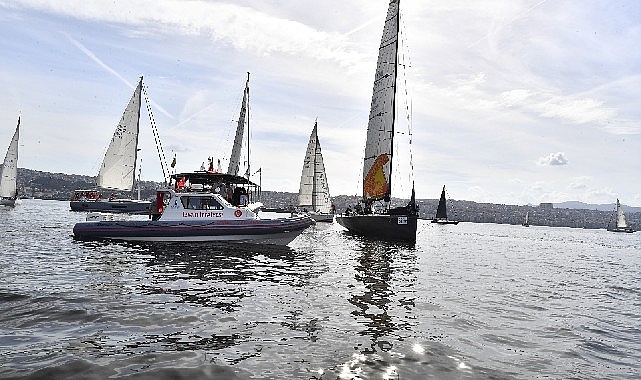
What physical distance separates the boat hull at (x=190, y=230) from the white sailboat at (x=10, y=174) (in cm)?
6784

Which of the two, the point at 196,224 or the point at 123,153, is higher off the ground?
the point at 123,153

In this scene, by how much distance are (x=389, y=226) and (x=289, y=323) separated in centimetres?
2730

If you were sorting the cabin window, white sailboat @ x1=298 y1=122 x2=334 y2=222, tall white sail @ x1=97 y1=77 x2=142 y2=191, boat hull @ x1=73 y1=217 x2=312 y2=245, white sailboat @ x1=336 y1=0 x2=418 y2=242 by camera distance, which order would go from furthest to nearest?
white sailboat @ x1=298 y1=122 x2=334 y2=222, tall white sail @ x1=97 y1=77 x2=142 y2=191, white sailboat @ x1=336 y1=0 x2=418 y2=242, the cabin window, boat hull @ x1=73 y1=217 x2=312 y2=245

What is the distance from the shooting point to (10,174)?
79.1m

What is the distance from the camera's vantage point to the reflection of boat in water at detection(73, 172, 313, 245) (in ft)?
78.8

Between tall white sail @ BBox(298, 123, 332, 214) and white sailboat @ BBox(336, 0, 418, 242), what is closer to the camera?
white sailboat @ BBox(336, 0, 418, 242)

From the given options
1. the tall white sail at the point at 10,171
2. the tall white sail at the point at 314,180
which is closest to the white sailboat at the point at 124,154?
the tall white sail at the point at 314,180

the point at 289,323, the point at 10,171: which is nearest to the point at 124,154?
the point at 10,171

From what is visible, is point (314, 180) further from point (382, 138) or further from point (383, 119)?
point (383, 119)

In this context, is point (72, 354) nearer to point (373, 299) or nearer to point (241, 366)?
point (241, 366)

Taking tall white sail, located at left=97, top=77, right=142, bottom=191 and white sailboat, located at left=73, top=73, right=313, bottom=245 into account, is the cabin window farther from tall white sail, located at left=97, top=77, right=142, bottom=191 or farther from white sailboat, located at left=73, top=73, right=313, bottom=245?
tall white sail, located at left=97, top=77, right=142, bottom=191

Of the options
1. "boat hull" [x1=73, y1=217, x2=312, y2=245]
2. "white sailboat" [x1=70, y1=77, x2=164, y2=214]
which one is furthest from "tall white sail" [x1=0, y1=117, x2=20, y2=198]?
"boat hull" [x1=73, y1=217, x2=312, y2=245]

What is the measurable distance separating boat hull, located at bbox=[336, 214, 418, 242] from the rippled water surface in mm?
16008

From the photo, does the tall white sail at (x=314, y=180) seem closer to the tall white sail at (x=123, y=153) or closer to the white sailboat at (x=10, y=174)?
the tall white sail at (x=123, y=153)
